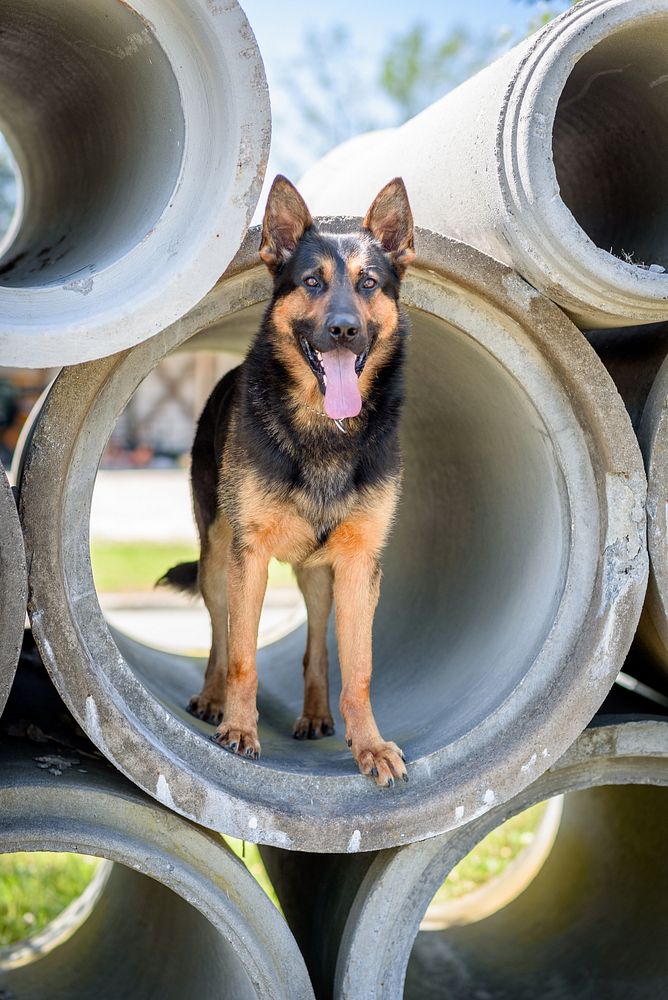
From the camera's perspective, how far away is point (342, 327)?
3.46 meters

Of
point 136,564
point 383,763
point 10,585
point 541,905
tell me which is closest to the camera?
point 10,585

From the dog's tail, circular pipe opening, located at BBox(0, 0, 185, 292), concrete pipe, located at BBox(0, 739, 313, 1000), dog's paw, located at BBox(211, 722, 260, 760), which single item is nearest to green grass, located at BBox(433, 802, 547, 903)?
the dog's tail

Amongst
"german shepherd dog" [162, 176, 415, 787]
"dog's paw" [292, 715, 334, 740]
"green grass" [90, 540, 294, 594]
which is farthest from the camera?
"green grass" [90, 540, 294, 594]

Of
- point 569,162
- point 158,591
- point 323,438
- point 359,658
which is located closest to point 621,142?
point 569,162

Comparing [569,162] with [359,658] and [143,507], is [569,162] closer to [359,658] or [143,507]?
[359,658]

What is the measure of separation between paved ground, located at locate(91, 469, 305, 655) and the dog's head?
6.19 ft

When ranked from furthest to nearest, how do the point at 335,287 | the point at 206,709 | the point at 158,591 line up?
the point at 158,591
the point at 206,709
the point at 335,287

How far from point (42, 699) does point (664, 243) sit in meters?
3.00

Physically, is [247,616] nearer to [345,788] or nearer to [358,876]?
[345,788]

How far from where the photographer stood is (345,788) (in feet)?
11.3

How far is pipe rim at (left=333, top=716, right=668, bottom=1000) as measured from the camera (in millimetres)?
3461

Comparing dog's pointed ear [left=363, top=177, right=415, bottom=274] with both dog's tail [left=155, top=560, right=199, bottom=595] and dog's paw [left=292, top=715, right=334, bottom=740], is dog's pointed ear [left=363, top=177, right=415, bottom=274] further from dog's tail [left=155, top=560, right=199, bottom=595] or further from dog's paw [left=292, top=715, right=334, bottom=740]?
dog's tail [left=155, top=560, right=199, bottom=595]

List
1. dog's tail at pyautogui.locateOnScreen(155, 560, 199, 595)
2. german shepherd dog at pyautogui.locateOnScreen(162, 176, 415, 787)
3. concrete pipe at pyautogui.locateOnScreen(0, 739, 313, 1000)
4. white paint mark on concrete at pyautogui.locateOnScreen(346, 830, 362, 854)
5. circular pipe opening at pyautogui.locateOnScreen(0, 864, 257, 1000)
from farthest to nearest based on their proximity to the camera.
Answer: dog's tail at pyautogui.locateOnScreen(155, 560, 199, 595), circular pipe opening at pyautogui.locateOnScreen(0, 864, 257, 1000), german shepherd dog at pyautogui.locateOnScreen(162, 176, 415, 787), white paint mark on concrete at pyautogui.locateOnScreen(346, 830, 362, 854), concrete pipe at pyautogui.locateOnScreen(0, 739, 313, 1000)

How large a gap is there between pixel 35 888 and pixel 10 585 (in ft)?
11.6
